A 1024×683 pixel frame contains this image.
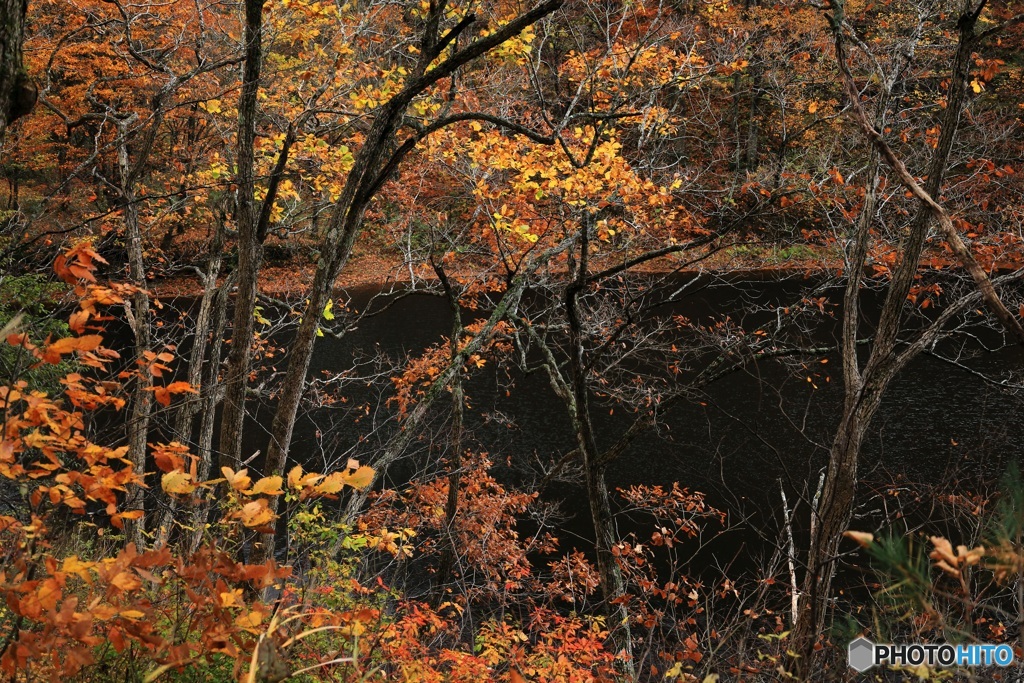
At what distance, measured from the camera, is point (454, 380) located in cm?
941

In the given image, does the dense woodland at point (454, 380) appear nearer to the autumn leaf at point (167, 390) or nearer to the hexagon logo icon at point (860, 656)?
the autumn leaf at point (167, 390)

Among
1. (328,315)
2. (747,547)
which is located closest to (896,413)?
(747,547)

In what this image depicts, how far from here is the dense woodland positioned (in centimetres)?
265

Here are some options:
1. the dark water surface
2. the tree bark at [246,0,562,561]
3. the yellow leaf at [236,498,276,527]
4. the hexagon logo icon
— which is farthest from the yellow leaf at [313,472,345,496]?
the dark water surface

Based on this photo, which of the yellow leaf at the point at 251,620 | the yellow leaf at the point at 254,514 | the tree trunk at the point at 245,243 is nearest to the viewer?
the yellow leaf at the point at 251,620

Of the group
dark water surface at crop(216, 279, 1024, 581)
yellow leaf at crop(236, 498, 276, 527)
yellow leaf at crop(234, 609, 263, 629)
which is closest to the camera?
yellow leaf at crop(234, 609, 263, 629)

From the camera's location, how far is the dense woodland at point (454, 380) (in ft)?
8.69

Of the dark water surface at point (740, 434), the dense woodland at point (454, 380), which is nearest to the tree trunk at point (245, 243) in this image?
the dense woodland at point (454, 380)

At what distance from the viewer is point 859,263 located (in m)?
7.34

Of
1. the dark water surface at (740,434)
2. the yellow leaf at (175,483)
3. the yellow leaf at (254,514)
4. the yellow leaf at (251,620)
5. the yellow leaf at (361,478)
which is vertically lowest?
the dark water surface at (740,434)

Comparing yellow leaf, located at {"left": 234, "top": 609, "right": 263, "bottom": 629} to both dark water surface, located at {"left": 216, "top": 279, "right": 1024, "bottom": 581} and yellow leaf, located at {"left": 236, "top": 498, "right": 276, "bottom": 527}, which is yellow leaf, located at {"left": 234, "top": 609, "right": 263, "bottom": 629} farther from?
dark water surface, located at {"left": 216, "top": 279, "right": 1024, "bottom": 581}

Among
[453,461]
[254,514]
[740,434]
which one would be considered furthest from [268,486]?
[740,434]

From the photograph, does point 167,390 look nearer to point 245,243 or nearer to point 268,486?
point 268,486

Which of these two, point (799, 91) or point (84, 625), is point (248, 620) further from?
point (799, 91)
